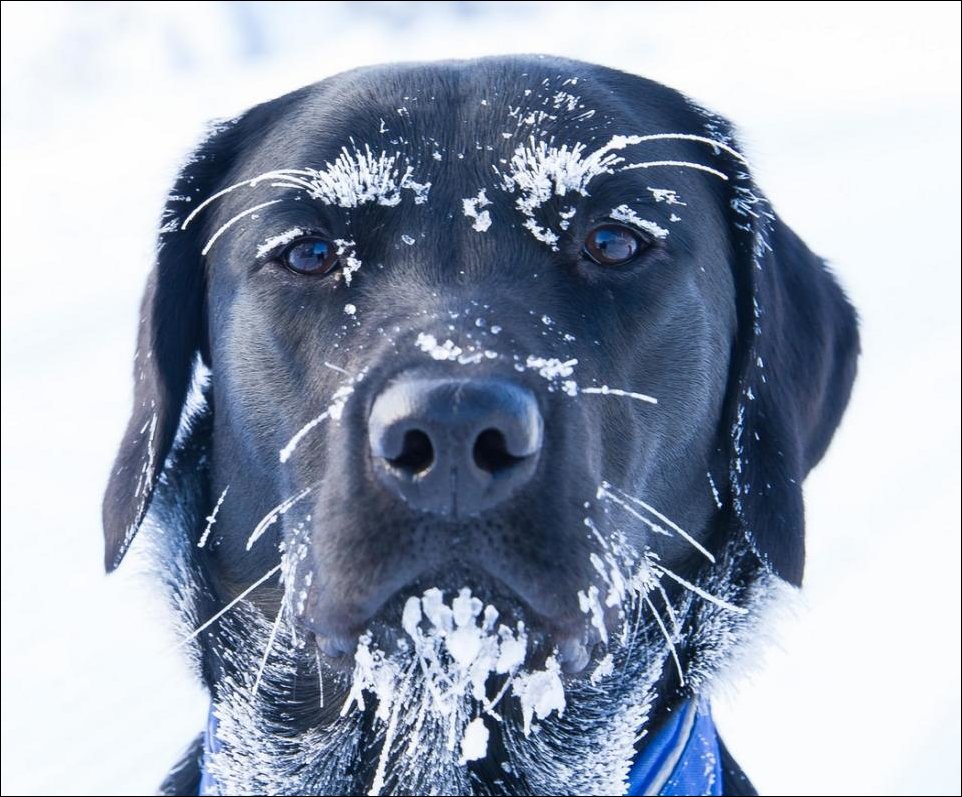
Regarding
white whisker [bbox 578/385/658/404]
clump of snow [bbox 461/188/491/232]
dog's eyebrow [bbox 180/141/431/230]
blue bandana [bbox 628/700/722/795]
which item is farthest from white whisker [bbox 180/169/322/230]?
blue bandana [bbox 628/700/722/795]

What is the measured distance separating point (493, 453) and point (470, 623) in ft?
1.21

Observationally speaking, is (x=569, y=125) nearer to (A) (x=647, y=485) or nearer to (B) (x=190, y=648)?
(A) (x=647, y=485)

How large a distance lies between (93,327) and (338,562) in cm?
504

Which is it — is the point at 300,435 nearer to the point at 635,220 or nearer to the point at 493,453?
the point at 493,453

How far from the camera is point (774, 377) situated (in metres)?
2.63

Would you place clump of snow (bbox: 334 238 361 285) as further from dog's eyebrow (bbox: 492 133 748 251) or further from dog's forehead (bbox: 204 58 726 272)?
dog's eyebrow (bbox: 492 133 748 251)

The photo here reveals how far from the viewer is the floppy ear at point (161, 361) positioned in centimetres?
262

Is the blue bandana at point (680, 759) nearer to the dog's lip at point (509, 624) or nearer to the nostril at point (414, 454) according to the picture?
the dog's lip at point (509, 624)

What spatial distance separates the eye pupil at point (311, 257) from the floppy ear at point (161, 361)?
17.3 inches

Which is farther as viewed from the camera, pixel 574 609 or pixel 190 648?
pixel 190 648

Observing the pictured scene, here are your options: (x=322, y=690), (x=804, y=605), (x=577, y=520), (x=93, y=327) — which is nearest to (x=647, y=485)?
(x=577, y=520)

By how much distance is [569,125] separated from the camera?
94.3 inches

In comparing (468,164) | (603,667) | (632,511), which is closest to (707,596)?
(603,667)

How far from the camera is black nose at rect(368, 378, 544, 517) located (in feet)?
5.51
